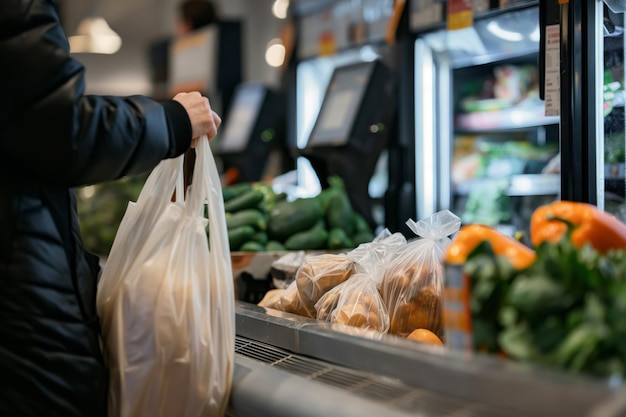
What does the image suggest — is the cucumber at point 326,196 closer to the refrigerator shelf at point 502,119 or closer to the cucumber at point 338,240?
the cucumber at point 338,240

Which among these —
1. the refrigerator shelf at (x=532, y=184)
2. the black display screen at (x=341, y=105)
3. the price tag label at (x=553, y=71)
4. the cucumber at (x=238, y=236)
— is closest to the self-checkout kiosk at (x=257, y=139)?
the black display screen at (x=341, y=105)

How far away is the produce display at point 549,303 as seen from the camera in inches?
40.2

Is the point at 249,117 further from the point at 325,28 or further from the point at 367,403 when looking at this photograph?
the point at 367,403

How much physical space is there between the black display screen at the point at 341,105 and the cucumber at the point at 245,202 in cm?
58

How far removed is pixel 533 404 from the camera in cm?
99

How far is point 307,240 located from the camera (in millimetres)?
2520

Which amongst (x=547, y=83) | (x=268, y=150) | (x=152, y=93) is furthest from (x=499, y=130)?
(x=152, y=93)

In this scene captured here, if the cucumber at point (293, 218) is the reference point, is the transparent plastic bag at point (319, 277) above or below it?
below

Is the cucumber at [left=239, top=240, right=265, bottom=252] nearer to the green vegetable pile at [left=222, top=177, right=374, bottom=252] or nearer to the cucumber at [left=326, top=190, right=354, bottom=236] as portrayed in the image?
the green vegetable pile at [left=222, top=177, right=374, bottom=252]

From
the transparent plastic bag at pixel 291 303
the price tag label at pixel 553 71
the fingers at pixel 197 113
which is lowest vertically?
the transparent plastic bag at pixel 291 303

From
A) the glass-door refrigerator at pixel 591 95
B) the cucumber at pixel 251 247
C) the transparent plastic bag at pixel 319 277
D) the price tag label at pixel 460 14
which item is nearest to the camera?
the transparent plastic bag at pixel 319 277

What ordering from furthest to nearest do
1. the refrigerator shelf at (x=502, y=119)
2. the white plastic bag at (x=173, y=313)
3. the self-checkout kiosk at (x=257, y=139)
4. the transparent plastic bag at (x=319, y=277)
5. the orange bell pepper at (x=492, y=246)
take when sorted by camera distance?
the self-checkout kiosk at (x=257, y=139) < the refrigerator shelf at (x=502, y=119) < the transparent plastic bag at (x=319, y=277) < the white plastic bag at (x=173, y=313) < the orange bell pepper at (x=492, y=246)

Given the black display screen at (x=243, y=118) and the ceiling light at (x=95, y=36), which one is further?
the ceiling light at (x=95, y=36)

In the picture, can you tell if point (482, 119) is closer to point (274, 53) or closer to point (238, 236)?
point (238, 236)
